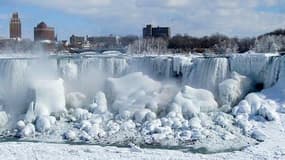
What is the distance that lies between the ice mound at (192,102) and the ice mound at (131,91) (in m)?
1.64

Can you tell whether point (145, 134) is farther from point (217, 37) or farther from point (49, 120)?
point (217, 37)

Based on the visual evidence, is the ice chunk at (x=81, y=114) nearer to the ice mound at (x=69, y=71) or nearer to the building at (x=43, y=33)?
the ice mound at (x=69, y=71)

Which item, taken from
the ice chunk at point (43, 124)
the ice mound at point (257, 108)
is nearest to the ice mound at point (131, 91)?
the ice chunk at point (43, 124)

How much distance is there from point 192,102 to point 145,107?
233 centimetres

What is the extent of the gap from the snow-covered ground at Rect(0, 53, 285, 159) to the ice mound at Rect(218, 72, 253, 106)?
0.17 feet

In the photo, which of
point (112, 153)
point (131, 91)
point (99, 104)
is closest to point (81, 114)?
point (99, 104)

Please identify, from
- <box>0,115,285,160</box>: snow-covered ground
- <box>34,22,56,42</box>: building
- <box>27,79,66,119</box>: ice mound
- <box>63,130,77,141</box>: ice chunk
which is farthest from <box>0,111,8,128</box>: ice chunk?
<box>34,22,56,42</box>: building

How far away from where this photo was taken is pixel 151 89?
2922 centimetres

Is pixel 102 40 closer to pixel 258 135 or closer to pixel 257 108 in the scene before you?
pixel 257 108

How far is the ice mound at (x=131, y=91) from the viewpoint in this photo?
2710cm

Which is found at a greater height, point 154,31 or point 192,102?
point 154,31

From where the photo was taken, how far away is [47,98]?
91.4 feet

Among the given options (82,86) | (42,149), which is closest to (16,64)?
(82,86)

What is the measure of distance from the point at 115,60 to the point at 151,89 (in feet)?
12.2
